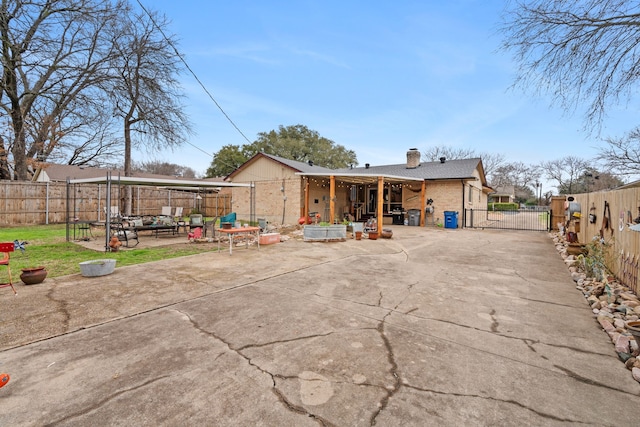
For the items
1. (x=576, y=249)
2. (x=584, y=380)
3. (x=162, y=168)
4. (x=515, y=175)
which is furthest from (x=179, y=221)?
(x=515, y=175)

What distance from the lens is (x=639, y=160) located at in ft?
45.5

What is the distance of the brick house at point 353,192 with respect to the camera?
16.2 meters

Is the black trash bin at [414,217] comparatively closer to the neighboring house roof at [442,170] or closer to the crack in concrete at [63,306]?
the neighboring house roof at [442,170]

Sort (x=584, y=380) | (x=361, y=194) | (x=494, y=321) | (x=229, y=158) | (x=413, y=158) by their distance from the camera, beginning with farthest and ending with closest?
1. (x=229, y=158)
2. (x=413, y=158)
3. (x=361, y=194)
4. (x=494, y=321)
5. (x=584, y=380)

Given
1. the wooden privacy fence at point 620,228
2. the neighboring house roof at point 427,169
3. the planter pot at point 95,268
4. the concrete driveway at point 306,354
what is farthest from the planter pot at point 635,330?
the neighboring house roof at point 427,169

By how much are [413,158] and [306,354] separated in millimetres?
19513

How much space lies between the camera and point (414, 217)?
17.1 metres

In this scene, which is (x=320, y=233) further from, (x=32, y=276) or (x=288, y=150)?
(x=288, y=150)

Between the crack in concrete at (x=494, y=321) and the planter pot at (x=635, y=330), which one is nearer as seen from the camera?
the planter pot at (x=635, y=330)

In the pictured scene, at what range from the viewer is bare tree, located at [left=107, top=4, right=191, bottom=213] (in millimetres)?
15000

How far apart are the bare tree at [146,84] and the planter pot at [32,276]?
11.9 m

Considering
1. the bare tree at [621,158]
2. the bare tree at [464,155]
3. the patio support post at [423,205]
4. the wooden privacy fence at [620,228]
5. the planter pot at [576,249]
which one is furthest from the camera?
the bare tree at [464,155]

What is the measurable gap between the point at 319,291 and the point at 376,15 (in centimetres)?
938

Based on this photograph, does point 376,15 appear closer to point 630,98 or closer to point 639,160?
point 630,98
